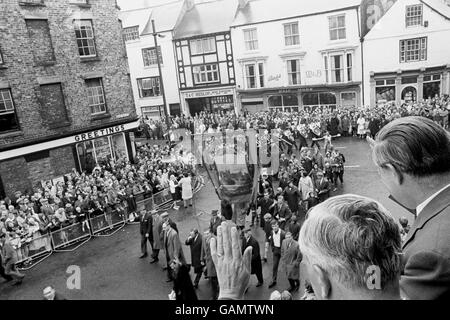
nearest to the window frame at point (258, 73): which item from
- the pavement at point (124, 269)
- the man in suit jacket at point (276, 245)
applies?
the pavement at point (124, 269)

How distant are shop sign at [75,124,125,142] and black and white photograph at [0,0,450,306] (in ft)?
0.25

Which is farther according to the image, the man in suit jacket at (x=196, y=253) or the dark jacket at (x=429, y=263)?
the man in suit jacket at (x=196, y=253)

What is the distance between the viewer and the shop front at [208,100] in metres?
33.9

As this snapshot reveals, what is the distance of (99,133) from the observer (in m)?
19.5

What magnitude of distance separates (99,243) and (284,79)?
22252 millimetres

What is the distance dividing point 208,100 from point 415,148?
33.7m

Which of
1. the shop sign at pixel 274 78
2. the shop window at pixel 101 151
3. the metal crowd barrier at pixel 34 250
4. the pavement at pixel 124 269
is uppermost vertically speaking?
the shop sign at pixel 274 78

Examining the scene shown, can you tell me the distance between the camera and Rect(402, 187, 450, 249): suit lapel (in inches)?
66.5

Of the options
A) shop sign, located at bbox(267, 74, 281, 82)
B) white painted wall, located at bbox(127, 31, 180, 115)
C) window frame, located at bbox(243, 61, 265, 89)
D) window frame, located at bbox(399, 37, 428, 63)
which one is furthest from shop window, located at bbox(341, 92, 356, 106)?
white painted wall, located at bbox(127, 31, 180, 115)

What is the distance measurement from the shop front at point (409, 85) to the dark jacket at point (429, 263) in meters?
26.7

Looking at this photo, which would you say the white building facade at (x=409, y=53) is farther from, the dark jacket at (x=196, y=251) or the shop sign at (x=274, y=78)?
the dark jacket at (x=196, y=251)

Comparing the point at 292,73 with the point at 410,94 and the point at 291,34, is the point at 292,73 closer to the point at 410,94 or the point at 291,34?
the point at 291,34

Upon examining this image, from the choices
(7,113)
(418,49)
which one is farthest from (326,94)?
(7,113)

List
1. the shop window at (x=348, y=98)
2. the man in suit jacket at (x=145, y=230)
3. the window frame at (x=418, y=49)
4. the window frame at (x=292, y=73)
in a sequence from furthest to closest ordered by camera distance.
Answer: the window frame at (x=292, y=73) < the shop window at (x=348, y=98) < the window frame at (x=418, y=49) < the man in suit jacket at (x=145, y=230)
